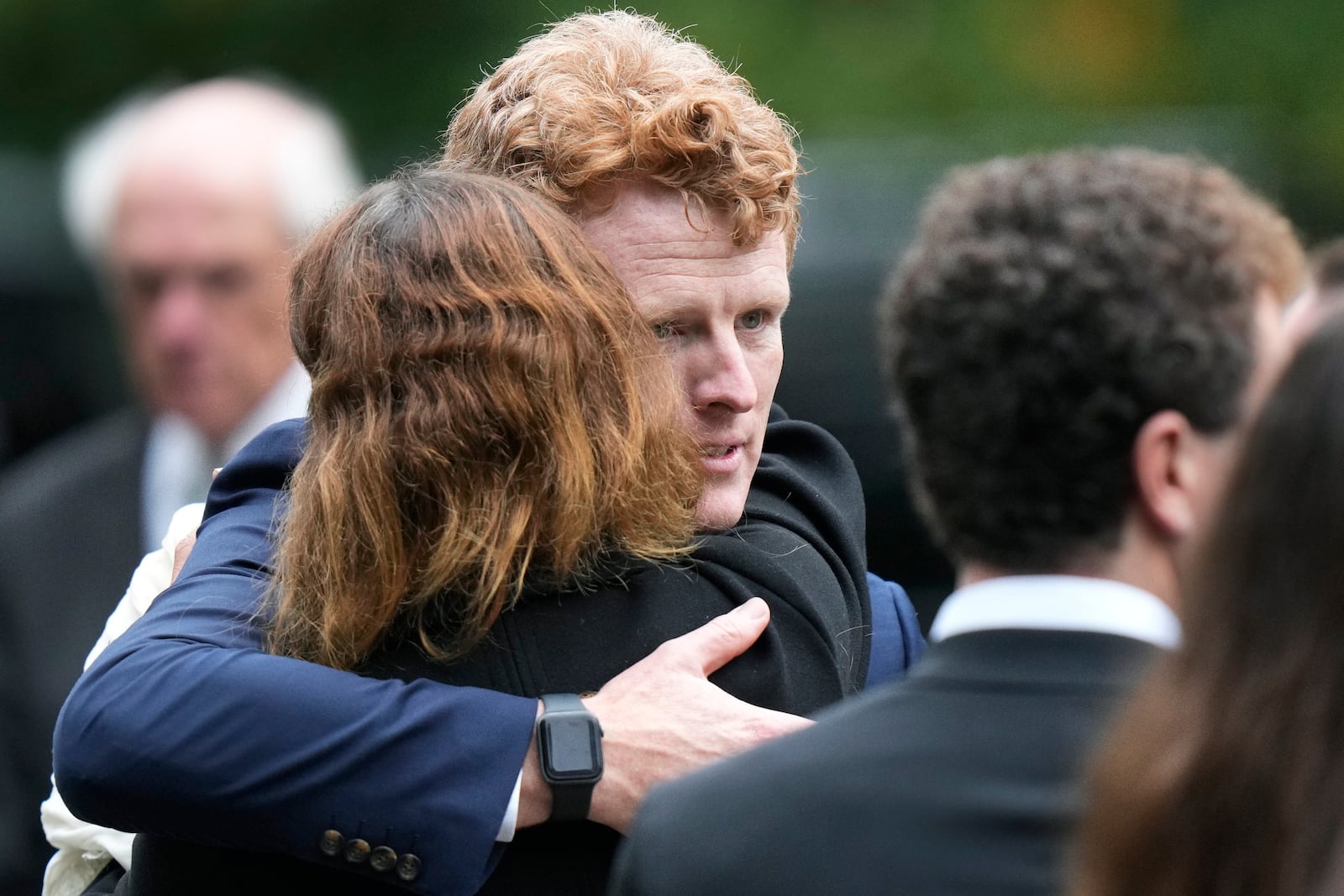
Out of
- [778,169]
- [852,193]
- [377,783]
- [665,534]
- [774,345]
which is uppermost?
[852,193]

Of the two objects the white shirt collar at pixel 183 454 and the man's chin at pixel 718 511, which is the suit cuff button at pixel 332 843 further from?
the white shirt collar at pixel 183 454

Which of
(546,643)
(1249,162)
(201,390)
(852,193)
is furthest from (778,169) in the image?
(1249,162)

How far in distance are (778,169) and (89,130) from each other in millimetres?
7233

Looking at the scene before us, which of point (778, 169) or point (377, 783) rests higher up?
point (778, 169)

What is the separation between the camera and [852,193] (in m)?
7.86

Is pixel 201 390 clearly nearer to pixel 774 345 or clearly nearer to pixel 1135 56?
pixel 774 345

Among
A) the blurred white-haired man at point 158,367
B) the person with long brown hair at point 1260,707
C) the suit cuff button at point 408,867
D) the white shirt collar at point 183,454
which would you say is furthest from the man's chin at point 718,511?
the white shirt collar at point 183,454

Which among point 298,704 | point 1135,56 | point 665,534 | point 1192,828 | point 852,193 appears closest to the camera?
point 1192,828

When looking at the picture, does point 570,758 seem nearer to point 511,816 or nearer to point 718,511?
point 511,816

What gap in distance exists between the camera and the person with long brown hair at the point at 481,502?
6.28 feet

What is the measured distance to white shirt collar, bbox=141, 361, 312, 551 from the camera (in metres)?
4.16

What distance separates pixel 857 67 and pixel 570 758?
7909 mm

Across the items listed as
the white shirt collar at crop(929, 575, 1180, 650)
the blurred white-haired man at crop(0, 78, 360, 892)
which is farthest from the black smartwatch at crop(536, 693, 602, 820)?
the blurred white-haired man at crop(0, 78, 360, 892)

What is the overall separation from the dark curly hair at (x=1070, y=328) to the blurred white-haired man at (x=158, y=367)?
8.10 ft
